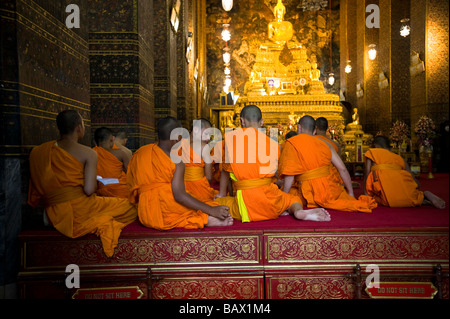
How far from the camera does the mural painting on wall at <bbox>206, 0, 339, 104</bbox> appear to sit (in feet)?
64.8

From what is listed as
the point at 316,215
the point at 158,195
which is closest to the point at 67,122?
the point at 158,195

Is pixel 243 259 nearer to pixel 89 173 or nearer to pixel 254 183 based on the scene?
pixel 254 183

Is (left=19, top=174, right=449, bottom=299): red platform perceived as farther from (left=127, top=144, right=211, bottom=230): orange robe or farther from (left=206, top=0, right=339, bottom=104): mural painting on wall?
(left=206, top=0, right=339, bottom=104): mural painting on wall

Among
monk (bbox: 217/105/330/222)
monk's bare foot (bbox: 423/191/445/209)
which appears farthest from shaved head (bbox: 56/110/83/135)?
monk's bare foot (bbox: 423/191/445/209)

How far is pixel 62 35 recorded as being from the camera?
3746 millimetres

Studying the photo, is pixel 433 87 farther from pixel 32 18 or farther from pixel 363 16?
pixel 32 18

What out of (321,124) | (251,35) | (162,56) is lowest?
(321,124)

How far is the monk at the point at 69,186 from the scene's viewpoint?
10.0 ft

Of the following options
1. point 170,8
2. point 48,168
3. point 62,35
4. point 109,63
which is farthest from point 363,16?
point 48,168

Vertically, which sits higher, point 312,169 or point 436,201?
point 312,169

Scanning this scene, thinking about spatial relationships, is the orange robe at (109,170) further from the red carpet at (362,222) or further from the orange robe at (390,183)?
the orange robe at (390,183)

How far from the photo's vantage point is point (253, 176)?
11.6 ft

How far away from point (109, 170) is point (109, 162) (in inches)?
4.0
